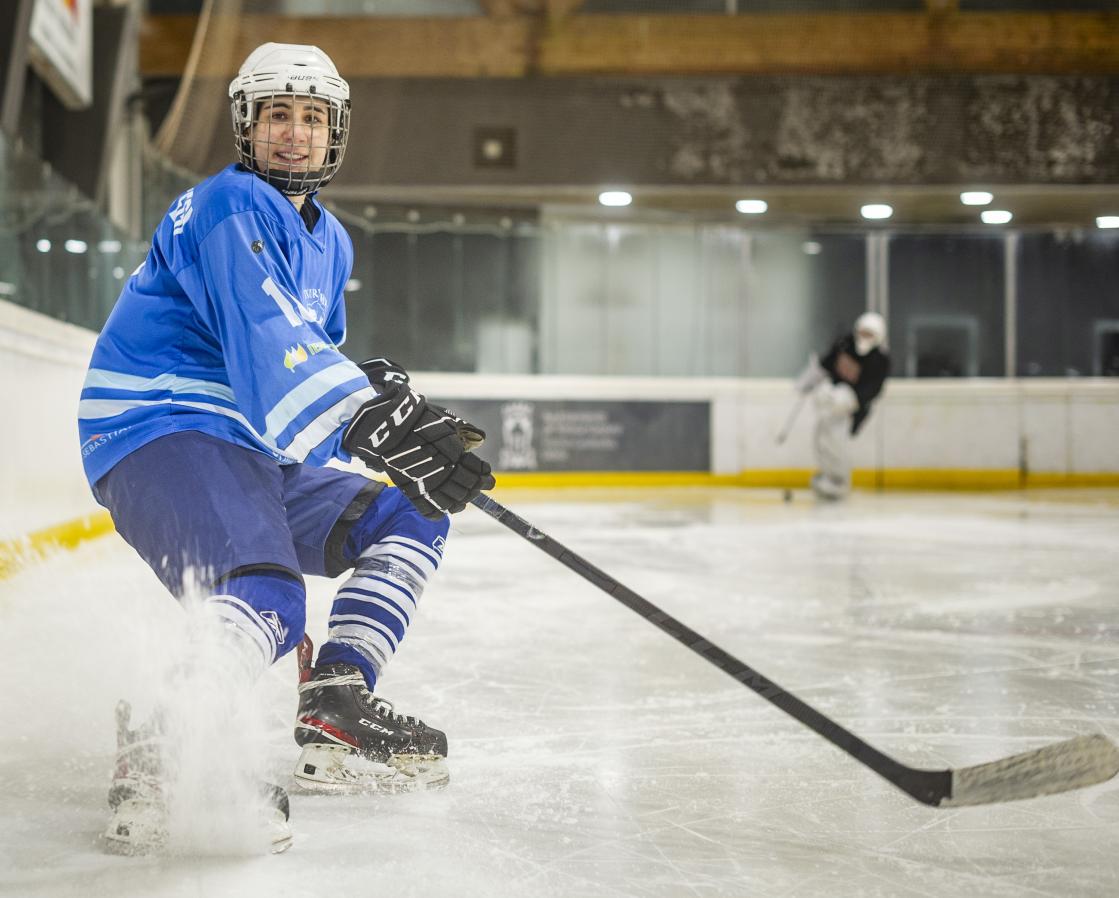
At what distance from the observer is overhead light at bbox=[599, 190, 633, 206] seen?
8.88 meters

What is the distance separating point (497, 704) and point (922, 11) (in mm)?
7675

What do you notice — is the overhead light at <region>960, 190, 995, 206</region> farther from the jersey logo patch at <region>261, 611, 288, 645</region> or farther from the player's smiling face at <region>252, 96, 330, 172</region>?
the jersey logo patch at <region>261, 611, 288, 645</region>

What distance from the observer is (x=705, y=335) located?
32.0 ft

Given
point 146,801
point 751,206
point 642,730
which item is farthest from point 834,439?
point 146,801

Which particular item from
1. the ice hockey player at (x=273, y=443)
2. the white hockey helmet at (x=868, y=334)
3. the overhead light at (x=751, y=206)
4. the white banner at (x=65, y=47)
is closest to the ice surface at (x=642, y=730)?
the ice hockey player at (x=273, y=443)

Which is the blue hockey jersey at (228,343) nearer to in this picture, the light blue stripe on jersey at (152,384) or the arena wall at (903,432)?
the light blue stripe on jersey at (152,384)

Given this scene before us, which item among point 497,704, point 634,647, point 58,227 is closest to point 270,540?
point 497,704

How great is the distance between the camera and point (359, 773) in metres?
1.64

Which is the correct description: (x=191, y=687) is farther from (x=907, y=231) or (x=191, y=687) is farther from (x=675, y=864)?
(x=907, y=231)

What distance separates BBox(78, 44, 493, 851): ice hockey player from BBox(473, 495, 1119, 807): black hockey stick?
0.20m

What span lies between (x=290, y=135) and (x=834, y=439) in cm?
696

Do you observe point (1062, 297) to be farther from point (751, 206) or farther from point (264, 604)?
point (264, 604)

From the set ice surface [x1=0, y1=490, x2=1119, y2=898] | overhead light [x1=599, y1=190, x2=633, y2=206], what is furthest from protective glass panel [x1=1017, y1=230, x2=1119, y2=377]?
ice surface [x1=0, y1=490, x2=1119, y2=898]

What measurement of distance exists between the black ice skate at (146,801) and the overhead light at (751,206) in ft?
27.3
